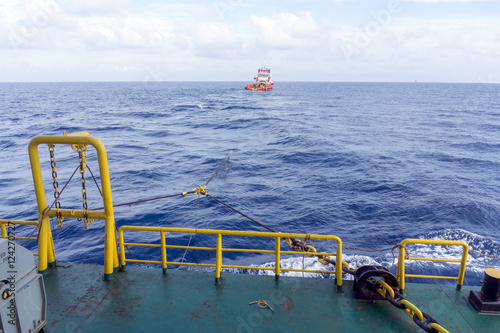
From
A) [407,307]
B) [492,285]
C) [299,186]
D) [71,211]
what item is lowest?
[299,186]

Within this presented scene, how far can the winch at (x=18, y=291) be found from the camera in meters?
3.98

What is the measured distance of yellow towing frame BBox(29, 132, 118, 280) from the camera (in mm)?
5918

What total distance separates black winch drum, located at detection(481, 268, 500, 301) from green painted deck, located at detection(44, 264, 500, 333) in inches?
13.8

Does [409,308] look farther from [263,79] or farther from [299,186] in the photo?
[263,79]

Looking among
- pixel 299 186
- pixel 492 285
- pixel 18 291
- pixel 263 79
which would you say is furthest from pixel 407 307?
pixel 263 79

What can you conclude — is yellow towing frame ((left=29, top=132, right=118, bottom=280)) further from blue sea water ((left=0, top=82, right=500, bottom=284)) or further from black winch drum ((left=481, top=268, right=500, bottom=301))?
blue sea water ((left=0, top=82, right=500, bottom=284))

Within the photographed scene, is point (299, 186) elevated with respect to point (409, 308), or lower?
lower

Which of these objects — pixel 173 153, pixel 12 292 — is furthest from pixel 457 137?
pixel 12 292

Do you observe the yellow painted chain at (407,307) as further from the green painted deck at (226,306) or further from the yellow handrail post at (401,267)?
the yellow handrail post at (401,267)

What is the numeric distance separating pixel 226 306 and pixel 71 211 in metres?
3.51

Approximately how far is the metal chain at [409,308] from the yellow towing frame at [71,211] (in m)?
5.19

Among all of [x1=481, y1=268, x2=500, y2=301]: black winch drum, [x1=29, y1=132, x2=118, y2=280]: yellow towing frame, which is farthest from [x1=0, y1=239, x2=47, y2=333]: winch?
[x1=481, y1=268, x2=500, y2=301]: black winch drum

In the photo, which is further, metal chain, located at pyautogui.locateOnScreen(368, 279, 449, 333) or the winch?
metal chain, located at pyautogui.locateOnScreen(368, 279, 449, 333)

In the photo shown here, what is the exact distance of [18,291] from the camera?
418 centimetres
